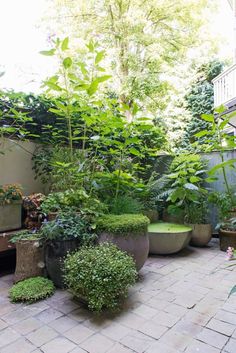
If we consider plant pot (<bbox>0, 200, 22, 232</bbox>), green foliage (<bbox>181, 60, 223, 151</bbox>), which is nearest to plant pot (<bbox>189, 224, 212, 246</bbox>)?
plant pot (<bbox>0, 200, 22, 232</bbox>)

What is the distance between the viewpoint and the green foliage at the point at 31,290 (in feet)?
7.30

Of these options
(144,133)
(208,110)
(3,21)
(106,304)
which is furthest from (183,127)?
(106,304)

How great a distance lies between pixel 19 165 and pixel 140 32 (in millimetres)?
8425

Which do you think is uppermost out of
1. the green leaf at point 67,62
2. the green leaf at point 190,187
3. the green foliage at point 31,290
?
the green leaf at point 67,62

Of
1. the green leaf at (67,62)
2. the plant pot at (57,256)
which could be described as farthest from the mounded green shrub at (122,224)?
the green leaf at (67,62)

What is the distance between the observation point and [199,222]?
4.17m

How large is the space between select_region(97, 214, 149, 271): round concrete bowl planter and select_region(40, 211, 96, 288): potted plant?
15 centimetres

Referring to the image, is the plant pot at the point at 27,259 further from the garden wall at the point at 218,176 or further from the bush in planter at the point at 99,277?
the garden wall at the point at 218,176

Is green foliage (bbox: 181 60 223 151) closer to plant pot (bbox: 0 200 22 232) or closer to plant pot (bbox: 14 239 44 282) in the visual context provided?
plant pot (bbox: 0 200 22 232)

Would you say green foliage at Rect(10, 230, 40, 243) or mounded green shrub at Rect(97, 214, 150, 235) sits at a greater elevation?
mounded green shrub at Rect(97, 214, 150, 235)

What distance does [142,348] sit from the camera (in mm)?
1625

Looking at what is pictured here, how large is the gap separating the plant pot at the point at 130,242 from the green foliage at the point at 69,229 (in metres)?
0.14

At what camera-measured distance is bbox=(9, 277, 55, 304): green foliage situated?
7.30 ft

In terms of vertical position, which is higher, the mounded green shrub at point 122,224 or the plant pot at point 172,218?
the mounded green shrub at point 122,224
